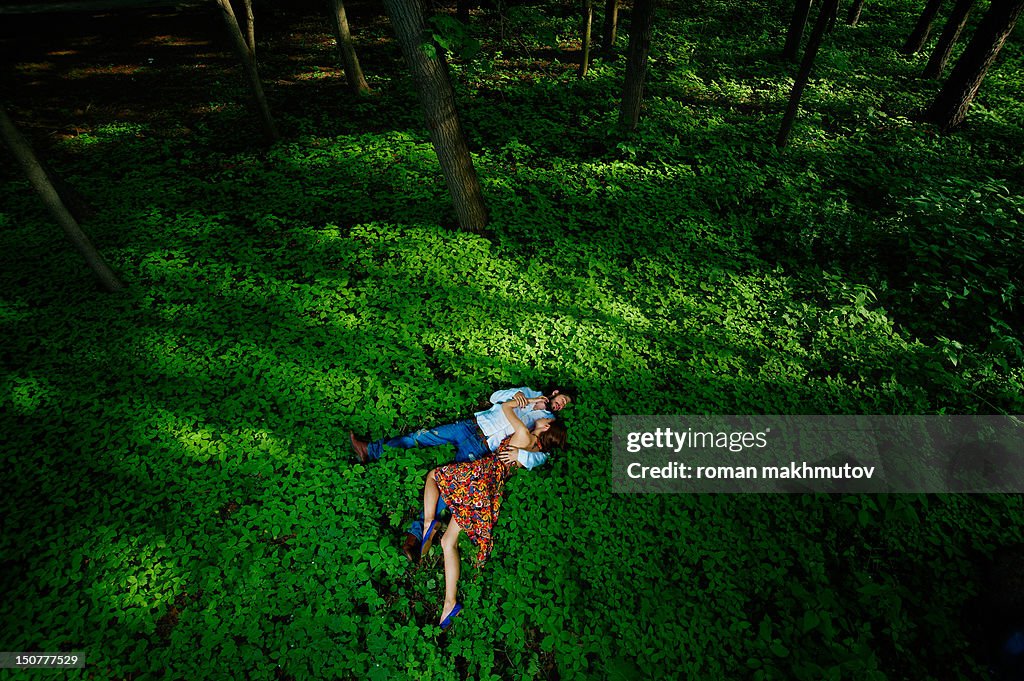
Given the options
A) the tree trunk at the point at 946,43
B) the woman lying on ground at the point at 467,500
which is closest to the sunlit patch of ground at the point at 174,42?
the woman lying on ground at the point at 467,500


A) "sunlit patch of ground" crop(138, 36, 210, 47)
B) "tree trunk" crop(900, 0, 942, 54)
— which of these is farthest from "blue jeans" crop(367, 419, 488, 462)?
"tree trunk" crop(900, 0, 942, 54)

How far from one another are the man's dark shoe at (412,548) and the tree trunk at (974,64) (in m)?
14.5

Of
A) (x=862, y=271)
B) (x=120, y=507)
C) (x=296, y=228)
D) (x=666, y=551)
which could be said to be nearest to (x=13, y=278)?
(x=296, y=228)

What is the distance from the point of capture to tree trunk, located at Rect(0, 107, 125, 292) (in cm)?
459

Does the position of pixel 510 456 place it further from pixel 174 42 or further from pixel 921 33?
pixel 921 33

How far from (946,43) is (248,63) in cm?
1805

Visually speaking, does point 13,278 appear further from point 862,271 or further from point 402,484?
point 862,271

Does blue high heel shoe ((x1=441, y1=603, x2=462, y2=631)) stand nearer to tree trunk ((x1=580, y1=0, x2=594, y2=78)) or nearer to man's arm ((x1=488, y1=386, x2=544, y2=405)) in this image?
man's arm ((x1=488, y1=386, x2=544, y2=405))

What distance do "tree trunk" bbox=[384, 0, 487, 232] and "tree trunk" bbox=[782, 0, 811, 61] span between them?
12166 mm

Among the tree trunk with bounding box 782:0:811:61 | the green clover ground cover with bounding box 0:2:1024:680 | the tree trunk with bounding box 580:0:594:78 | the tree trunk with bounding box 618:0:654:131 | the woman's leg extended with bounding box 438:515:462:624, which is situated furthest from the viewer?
the tree trunk with bounding box 782:0:811:61

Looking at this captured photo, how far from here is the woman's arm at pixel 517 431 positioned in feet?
15.3

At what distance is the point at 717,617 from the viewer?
383cm

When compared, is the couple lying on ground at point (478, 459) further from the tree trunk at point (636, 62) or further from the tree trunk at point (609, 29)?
the tree trunk at point (609, 29)

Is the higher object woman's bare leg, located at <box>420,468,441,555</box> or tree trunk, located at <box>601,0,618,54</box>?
tree trunk, located at <box>601,0,618,54</box>
